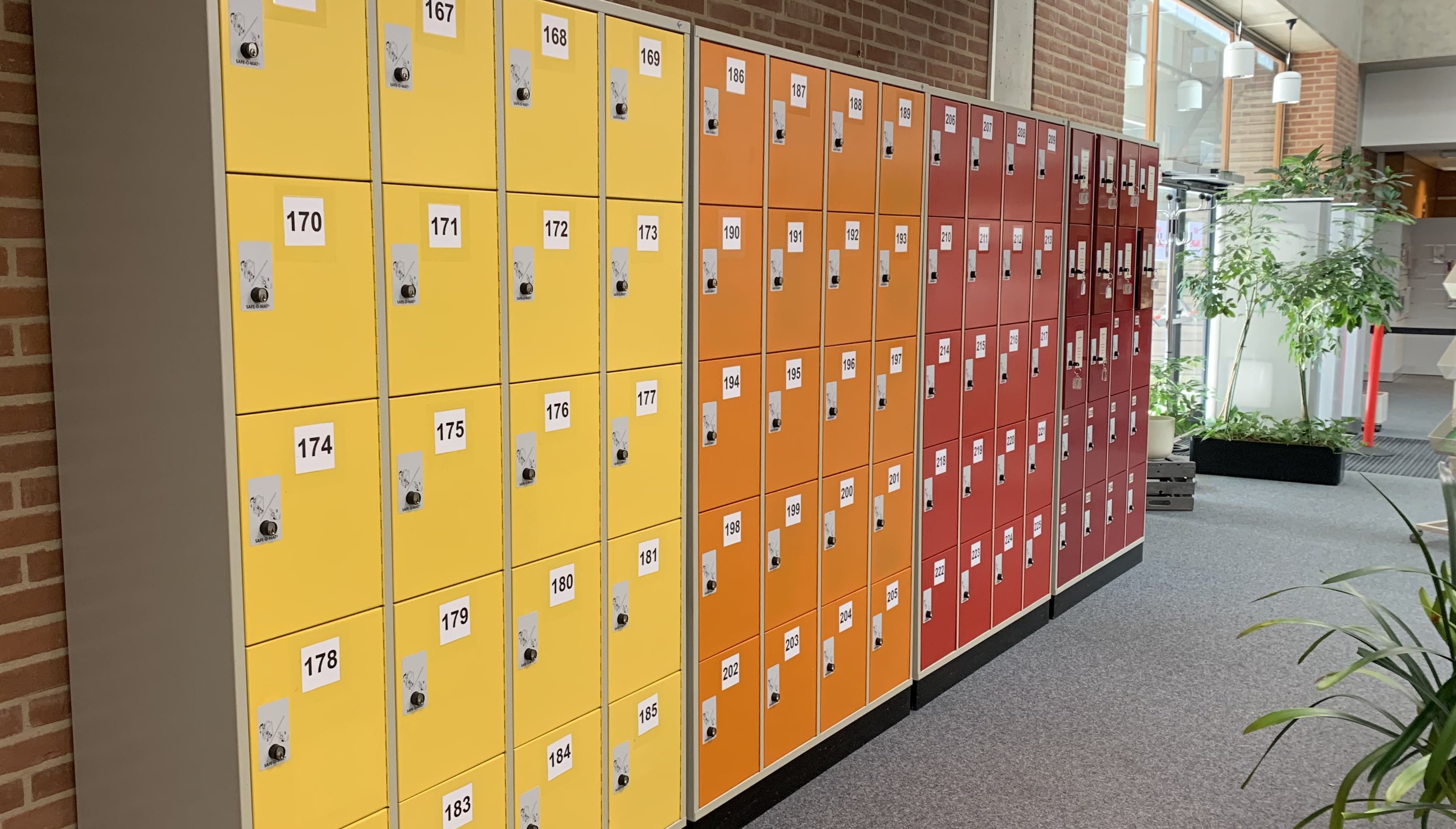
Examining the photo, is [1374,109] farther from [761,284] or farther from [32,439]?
[32,439]

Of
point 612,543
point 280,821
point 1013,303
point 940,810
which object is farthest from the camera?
point 1013,303

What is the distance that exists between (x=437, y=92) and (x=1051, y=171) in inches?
129

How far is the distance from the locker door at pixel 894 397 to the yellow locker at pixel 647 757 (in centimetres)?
120

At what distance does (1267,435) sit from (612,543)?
730 centimetres

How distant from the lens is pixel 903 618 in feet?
12.8

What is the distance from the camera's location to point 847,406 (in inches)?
137

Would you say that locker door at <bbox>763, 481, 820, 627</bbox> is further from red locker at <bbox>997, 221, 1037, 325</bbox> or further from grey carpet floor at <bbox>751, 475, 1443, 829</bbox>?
red locker at <bbox>997, 221, 1037, 325</bbox>

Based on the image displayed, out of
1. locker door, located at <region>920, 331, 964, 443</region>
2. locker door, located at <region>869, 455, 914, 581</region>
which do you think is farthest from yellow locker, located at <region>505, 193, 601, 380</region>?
locker door, located at <region>920, 331, 964, 443</region>

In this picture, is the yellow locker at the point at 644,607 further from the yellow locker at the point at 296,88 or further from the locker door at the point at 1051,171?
the locker door at the point at 1051,171

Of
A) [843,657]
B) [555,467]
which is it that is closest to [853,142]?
[555,467]

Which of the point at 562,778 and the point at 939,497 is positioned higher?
the point at 939,497

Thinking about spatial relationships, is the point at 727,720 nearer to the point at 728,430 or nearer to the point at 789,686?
the point at 789,686

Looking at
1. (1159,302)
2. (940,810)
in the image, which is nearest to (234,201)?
(940,810)

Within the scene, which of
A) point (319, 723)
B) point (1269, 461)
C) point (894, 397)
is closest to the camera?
point (319, 723)
